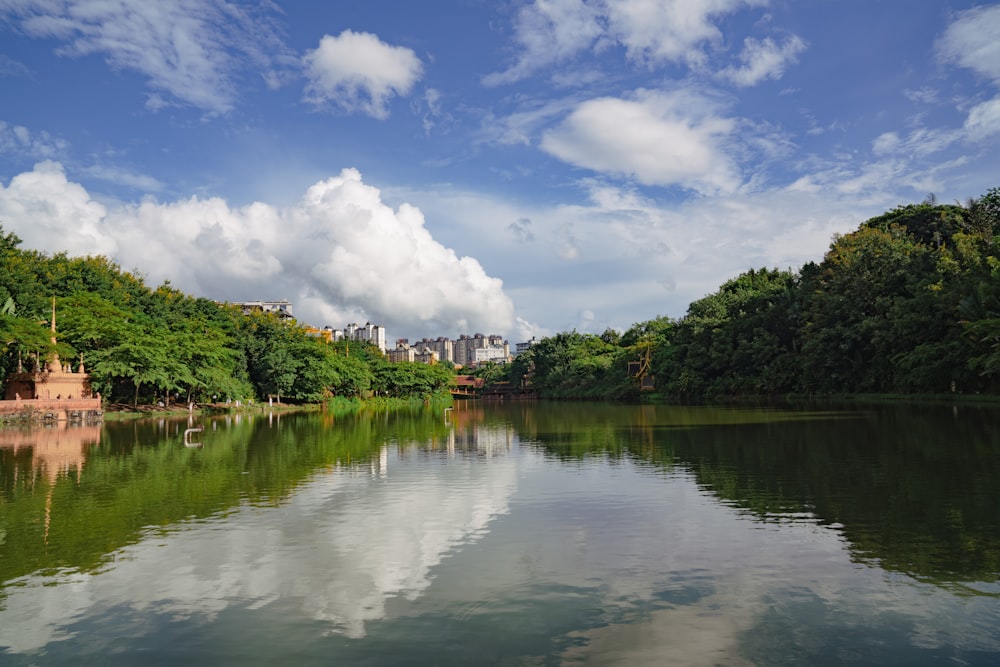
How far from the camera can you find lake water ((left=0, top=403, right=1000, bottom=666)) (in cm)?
667

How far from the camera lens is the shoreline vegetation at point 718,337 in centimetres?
4309

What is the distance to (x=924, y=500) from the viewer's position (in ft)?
41.1

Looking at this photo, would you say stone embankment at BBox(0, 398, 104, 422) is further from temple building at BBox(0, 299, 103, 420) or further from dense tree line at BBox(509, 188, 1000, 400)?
dense tree line at BBox(509, 188, 1000, 400)

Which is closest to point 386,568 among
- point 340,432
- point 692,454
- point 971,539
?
point 971,539

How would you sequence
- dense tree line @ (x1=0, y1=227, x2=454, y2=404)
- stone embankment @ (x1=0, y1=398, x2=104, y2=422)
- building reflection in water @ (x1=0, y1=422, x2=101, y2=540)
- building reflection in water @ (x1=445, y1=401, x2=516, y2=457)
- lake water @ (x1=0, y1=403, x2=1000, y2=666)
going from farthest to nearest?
dense tree line @ (x1=0, y1=227, x2=454, y2=404) < stone embankment @ (x1=0, y1=398, x2=104, y2=422) < building reflection in water @ (x1=445, y1=401, x2=516, y2=457) < building reflection in water @ (x1=0, y1=422, x2=101, y2=540) < lake water @ (x1=0, y1=403, x2=1000, y2=666)

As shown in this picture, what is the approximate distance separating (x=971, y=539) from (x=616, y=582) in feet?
17.0

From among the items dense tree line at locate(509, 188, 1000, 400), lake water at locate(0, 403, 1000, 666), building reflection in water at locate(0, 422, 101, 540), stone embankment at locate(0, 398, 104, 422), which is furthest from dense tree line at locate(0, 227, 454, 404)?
dense tree line at locate(509, 188, 1000, 400)

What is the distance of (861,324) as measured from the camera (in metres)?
52.2

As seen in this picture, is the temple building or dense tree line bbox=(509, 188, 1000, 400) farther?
dense tree line bbox=(509, 188, 1000, 400)

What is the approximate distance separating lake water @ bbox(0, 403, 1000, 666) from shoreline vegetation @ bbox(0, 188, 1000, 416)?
27.6 meters

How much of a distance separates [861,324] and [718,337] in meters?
19.8

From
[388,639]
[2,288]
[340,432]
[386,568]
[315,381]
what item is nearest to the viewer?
[388,639]

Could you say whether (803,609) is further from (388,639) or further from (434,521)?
(434,521)

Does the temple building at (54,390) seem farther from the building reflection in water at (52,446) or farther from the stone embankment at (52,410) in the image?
the building reflection in water at (52,446)
